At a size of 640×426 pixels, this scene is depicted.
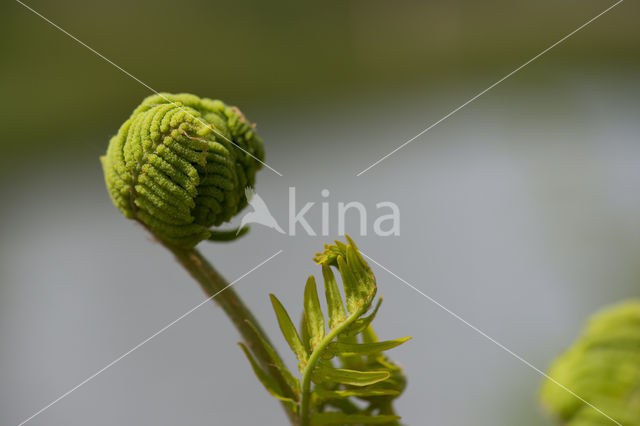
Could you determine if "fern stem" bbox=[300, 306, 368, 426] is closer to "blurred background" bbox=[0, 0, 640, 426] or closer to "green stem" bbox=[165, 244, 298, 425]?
"green stem" bbox=[165, 244, 298, 425]

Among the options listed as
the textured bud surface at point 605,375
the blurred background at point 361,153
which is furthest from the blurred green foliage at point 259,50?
the textured bud surface at point 605,375

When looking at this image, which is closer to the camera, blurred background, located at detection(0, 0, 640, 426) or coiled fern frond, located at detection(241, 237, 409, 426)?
coiled fern frond, located at detection(241, 237, 409, 426)

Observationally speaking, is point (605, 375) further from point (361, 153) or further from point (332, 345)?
point (361, 153)

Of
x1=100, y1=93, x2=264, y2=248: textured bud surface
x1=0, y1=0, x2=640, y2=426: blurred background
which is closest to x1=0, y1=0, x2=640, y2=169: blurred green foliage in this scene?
x1=0, y1=0, x2=640, y2=426: blurred background

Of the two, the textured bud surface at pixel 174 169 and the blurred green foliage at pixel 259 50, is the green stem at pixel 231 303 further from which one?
the blurred green foliage at pixel 259 50

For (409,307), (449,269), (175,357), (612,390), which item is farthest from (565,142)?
(612,390)

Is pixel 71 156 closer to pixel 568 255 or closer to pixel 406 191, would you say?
pixel 406 191
